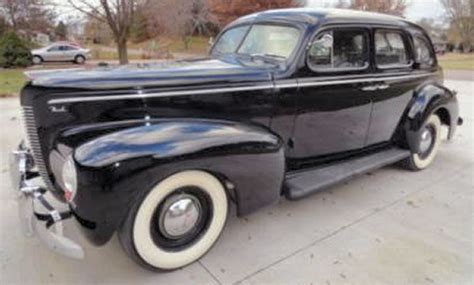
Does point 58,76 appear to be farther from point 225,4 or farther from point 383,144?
point 225,4

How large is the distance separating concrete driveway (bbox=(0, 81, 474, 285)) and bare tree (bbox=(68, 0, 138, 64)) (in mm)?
10586

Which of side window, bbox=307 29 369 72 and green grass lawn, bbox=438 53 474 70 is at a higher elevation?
side window, bbox=307 29 369 72

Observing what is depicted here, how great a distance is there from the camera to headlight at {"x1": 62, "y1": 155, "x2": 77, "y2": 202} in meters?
2.13

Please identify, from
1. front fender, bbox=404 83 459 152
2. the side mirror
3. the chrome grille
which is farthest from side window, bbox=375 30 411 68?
the chrome grille

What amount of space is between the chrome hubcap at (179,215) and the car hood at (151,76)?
0.83 metres

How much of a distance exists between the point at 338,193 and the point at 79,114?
2537 millimetres

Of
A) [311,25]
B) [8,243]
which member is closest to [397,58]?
[311,25]

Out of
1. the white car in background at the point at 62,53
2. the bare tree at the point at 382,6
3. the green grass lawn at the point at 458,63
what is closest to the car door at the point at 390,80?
the green grass lawn at the point at 458,63

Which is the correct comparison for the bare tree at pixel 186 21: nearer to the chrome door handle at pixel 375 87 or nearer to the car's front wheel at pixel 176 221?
the chrome door handle at pixel 375 87

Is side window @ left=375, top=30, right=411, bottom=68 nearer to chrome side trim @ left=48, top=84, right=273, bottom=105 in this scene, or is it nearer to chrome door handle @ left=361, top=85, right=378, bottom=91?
chrome door handle @ left=361, top=85, right=378, bottom=91

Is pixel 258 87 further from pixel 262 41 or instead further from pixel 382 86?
pixel 382 86

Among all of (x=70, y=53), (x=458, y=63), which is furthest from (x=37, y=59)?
→ (x=458, y=63)

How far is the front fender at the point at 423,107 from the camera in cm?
406

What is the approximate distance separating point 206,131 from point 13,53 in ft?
58.1
